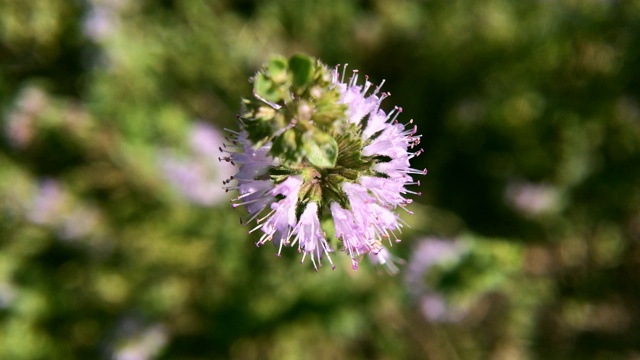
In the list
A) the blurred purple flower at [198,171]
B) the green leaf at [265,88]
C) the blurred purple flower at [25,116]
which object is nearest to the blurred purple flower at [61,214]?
the blurred purple flower at [25,116]

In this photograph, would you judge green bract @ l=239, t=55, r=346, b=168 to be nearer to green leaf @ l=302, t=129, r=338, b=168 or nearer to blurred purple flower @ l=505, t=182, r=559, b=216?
green leaf @ l=302, t=129, r=338, b=168

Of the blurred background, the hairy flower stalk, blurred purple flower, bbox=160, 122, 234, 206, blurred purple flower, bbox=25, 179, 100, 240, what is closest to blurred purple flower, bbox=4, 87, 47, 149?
the blurred background

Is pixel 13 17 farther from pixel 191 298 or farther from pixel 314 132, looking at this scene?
pixel 314 132

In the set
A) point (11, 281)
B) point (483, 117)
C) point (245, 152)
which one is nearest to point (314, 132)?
point (245, 152)

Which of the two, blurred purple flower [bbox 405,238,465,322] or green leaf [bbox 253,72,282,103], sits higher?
blurred purple flower [bbox 405,238,465,322]

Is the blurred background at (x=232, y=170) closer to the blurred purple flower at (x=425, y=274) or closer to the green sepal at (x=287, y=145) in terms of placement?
the blurred purple flower at (x=425, y=274)
